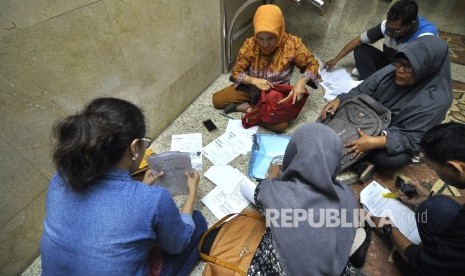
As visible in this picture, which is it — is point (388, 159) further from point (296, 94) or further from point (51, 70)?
point (51, 70)

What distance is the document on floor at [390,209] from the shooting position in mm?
1528

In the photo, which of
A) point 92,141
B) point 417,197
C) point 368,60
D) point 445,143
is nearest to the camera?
point 92,141

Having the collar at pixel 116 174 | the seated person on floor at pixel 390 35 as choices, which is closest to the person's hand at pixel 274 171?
the collar at pixel 116 174

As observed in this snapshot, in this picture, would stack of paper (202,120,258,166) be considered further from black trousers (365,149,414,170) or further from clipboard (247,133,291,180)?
black trousers (365,149,414,170)

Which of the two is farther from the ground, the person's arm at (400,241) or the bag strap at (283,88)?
the bag strap at (283,88)

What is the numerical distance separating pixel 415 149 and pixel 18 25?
223 centimetres

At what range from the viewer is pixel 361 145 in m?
1.72

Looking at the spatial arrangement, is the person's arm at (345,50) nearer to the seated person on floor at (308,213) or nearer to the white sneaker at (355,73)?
the white sneaker at (355,73)

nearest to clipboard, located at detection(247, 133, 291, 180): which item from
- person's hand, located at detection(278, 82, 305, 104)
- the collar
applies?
person's hand, located at detection(278, 82, 305, 104)

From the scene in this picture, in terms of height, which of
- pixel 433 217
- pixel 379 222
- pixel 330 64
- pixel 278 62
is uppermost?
pixel 278 62

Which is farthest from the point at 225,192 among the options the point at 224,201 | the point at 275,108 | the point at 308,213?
the point at 308,213

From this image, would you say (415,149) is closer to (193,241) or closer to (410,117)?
(410,117)

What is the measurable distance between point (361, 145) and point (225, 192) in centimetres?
94

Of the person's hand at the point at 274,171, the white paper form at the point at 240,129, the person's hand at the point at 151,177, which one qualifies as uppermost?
the person's hand at the point at 151,177
